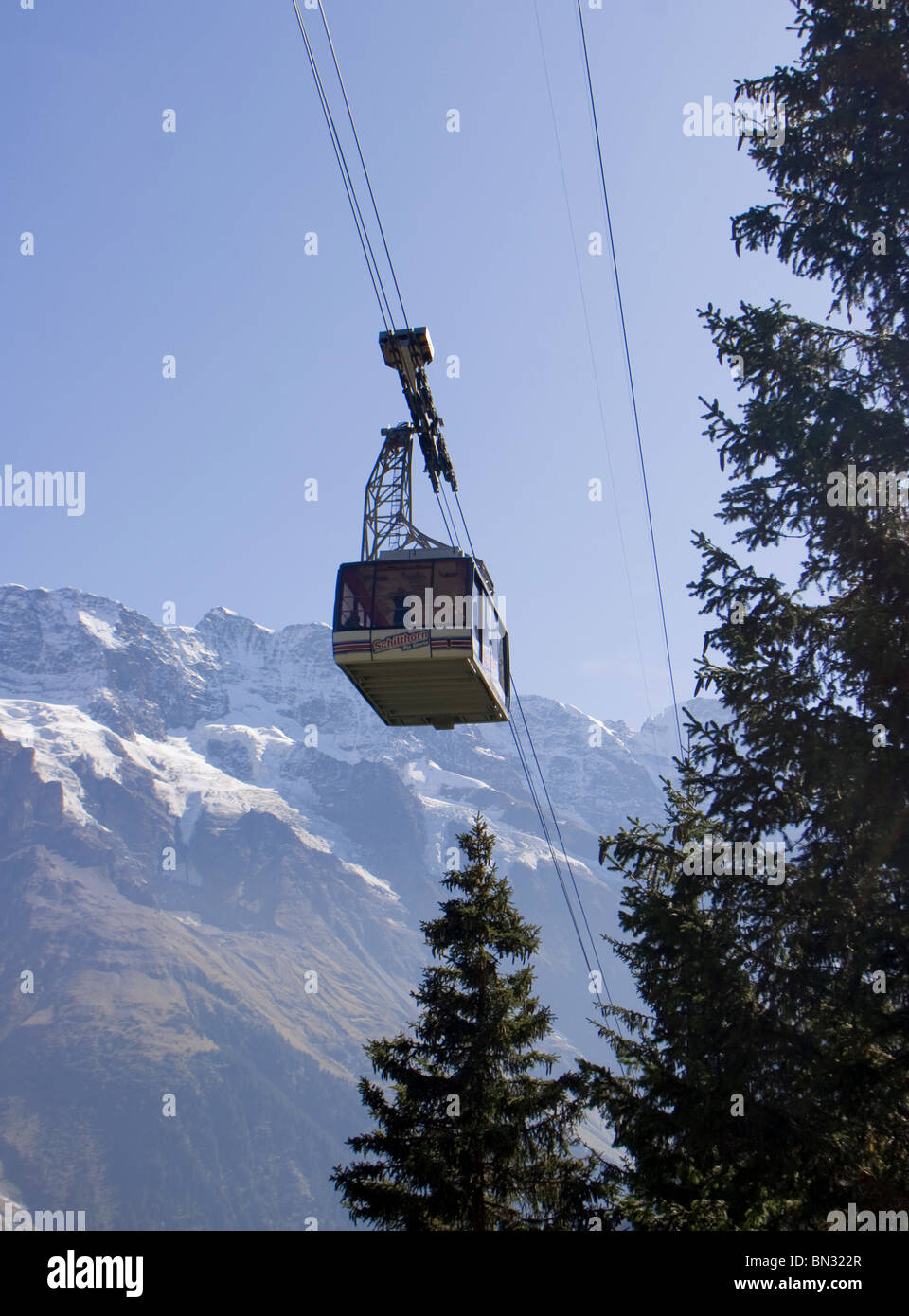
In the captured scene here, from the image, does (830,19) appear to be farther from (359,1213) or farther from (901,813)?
(359,1213)

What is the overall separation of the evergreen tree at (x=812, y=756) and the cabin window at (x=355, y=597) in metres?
6.86

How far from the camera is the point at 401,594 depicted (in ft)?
Result: 63.1

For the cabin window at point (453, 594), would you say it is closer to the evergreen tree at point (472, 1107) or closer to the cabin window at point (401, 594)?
the cabin window at point (401, 594)

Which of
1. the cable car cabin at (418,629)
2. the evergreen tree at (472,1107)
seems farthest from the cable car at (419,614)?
the evergreen tree at (472,1107)

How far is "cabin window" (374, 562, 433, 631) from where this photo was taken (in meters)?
18.9

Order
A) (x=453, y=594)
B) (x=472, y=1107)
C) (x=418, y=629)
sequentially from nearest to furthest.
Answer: (x=472, y=1107)
(x=418, y=629)
(x=453, y=594)

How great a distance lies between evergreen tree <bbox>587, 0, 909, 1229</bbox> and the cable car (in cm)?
564

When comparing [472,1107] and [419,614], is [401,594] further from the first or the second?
[472,1107]

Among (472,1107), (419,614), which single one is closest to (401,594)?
(419,614)

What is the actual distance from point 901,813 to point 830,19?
10.3m

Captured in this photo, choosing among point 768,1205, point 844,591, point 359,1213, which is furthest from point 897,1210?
point 359,1213

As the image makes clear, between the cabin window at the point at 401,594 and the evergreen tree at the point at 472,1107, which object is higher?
the cabin window at the point at 401,594

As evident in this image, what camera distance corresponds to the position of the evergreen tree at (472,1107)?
17.4 m

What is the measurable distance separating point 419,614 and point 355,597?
135cm
